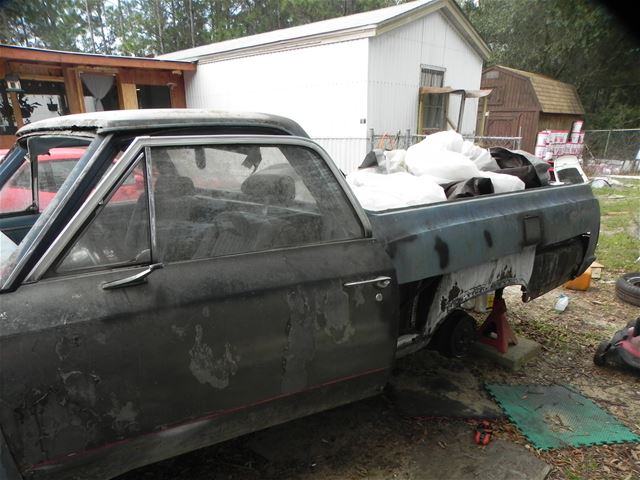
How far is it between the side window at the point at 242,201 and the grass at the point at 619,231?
5.22m

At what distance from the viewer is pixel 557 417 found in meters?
2.85

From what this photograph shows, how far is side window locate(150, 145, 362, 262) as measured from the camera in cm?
176

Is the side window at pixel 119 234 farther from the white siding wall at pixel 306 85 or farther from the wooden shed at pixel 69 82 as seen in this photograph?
the wooden shed at pixel 69 82

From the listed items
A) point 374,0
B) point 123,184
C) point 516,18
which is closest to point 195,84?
point 123,184

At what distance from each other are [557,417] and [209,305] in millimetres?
2467

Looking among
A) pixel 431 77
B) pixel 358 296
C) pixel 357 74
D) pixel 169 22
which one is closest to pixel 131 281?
pixel 358 296

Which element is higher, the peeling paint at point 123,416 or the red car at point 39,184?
the red car at point 39,184

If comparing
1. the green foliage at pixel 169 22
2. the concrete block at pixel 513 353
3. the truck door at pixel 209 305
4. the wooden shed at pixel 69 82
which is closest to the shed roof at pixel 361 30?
the wooden shed at pixel 69 82

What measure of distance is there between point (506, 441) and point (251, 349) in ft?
5.85

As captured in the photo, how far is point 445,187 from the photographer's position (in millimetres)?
3164

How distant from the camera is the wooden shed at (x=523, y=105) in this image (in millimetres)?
21047

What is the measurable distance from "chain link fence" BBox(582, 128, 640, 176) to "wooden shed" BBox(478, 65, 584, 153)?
213cm

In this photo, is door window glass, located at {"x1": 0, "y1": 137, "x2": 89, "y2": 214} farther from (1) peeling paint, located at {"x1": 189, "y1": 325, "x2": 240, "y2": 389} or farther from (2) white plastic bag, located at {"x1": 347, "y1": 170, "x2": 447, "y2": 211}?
(2) white plastic bag, located at {"x1": 347, "y1": 170, "x2": 447, "y2": 211}

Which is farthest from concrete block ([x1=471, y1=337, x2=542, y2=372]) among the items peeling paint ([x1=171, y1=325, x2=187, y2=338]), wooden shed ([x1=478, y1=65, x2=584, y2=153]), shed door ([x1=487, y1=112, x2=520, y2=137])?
shed door ([x1=487, y1=112, x2=520, y2=137])
